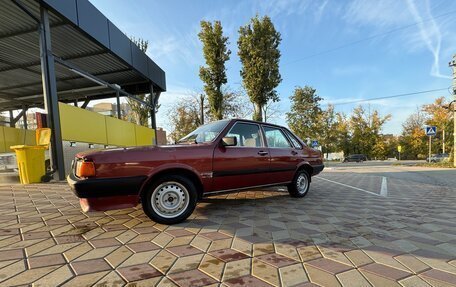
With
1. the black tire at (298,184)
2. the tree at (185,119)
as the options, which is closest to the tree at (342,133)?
the tree at (185,119)

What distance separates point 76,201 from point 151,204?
224 centimetres

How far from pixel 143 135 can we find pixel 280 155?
1304 cm

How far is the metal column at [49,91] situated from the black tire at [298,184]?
6.19 metres

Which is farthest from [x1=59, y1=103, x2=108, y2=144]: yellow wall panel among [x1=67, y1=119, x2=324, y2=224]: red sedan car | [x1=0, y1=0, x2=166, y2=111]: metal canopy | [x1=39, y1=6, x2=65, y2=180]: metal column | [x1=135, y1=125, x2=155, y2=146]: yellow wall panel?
[x1=67, y1=119, x2=324, y2=224]: red sedan car

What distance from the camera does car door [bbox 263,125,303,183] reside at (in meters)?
4.94

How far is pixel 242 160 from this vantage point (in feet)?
14.2

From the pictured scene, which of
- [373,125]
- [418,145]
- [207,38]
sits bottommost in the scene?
[418,145]

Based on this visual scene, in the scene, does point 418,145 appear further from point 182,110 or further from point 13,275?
point 13,275

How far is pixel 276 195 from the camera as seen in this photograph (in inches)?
230

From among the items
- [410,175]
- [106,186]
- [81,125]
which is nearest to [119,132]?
[81,125]

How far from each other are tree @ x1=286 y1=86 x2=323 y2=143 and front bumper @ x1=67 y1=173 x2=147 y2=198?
43.9 meters

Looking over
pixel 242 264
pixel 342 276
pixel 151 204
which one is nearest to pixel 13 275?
pixel 151 204

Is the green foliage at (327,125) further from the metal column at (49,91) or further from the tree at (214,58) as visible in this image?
the metal column at (49,91)

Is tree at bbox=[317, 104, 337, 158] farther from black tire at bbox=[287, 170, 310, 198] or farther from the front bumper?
the front bumper
